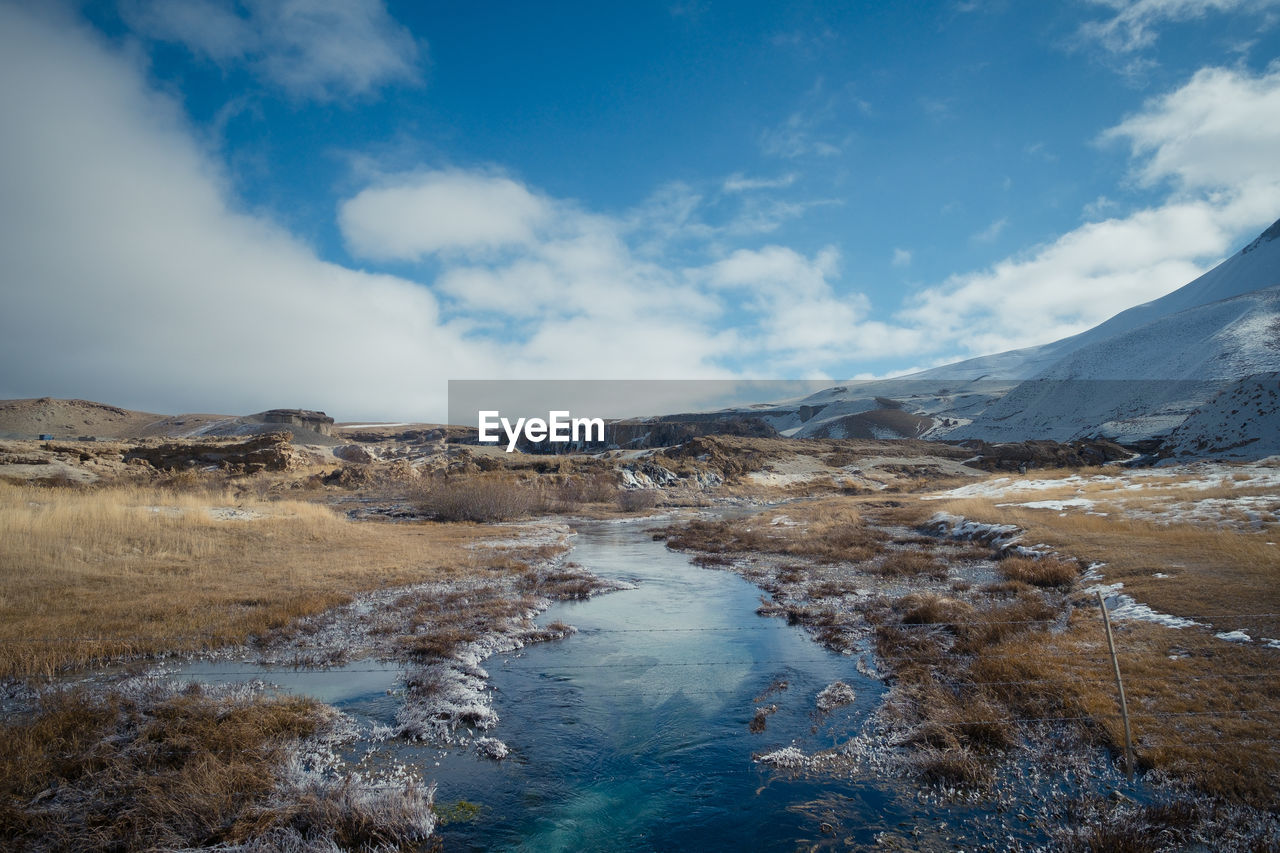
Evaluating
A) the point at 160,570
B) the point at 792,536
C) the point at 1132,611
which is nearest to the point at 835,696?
the point at 1132,611

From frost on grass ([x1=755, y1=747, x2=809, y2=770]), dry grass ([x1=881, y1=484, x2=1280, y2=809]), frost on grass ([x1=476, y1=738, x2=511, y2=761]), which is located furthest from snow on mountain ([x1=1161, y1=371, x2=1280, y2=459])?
frost on grass ([x1=476, y1=738, x2=511, y2=761])

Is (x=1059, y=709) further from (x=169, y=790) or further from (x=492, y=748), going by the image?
(x=169, y=790)

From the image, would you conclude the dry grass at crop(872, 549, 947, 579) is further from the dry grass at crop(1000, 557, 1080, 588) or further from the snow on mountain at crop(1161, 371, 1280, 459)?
the snow on mountain at crop(1161, 371, 1280, 459)

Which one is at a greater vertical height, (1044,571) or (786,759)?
(1044,571)

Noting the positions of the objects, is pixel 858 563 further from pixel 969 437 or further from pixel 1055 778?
pixel 969 437

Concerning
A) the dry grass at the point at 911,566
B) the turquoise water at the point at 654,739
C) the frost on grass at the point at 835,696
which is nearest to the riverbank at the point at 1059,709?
the frost on grass at the point at 835,696

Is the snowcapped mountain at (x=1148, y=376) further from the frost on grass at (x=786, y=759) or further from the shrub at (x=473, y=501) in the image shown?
the frost on grass at (x=786, y=759)

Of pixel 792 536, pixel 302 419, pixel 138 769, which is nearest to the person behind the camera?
pixel 138 769
